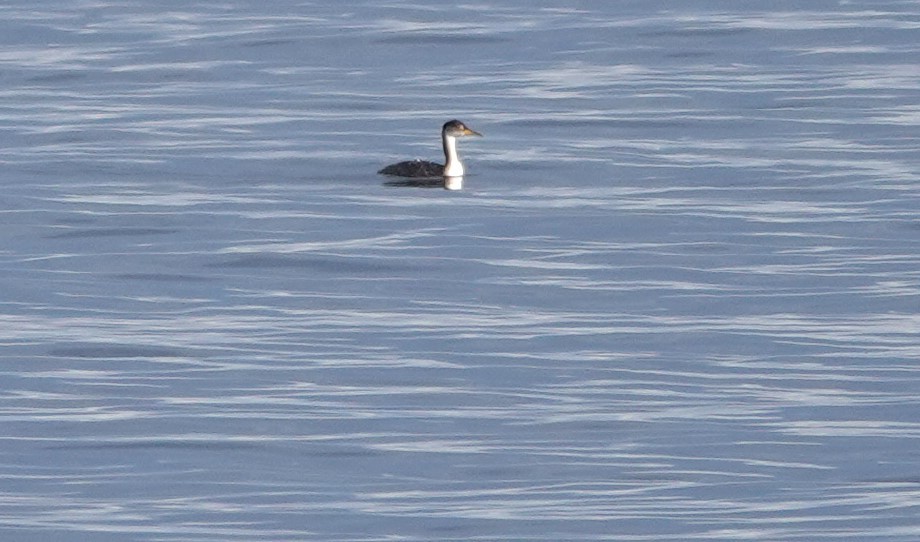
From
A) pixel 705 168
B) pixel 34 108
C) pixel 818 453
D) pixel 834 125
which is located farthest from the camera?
pixel 34 108

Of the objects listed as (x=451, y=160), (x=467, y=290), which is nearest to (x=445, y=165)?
(x=451, y=160)

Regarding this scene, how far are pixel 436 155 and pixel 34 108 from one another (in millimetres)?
4518

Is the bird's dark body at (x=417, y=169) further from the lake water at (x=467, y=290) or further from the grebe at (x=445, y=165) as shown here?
the lake water at (x=467, y=290)

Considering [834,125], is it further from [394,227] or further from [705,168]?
[394,227]

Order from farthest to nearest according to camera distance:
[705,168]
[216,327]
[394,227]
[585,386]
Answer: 1. [705,168]
2. [394,227]
3. [216,327]
4. [585,386]

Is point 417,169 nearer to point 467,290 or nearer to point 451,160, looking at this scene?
point 451,160

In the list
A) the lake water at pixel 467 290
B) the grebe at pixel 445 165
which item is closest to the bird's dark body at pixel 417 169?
the grebe at pixel 445 165

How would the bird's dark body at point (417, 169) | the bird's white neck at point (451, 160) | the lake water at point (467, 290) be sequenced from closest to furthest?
1. the lake water at point (467, 290)
2. the bird's dark body at point (417, 169)
3. the bird's white neck at point (451, 160)

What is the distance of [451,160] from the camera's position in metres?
21.9

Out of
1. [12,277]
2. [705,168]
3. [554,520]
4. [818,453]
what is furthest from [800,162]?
[554,520]

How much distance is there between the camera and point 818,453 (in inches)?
475

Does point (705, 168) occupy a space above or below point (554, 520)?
above

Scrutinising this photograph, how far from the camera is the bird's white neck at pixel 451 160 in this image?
71.3ft

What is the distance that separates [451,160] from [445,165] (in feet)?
1.01
